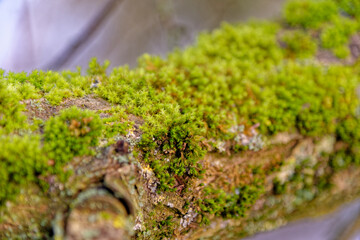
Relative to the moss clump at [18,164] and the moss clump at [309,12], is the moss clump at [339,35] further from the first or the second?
the moss clump at [18,164]

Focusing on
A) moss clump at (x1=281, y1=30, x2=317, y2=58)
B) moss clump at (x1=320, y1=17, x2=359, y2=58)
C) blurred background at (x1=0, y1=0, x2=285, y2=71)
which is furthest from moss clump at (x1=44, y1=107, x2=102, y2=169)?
moss clump at (x1=320, y1=17, x2=359, y2=58)

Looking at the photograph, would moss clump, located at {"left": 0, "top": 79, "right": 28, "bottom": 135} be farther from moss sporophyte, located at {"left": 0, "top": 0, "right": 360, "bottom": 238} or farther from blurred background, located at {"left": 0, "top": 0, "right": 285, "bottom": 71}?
blurred background, located at {"left": 0, "top": 0, "right": 285, "bottom": 71}

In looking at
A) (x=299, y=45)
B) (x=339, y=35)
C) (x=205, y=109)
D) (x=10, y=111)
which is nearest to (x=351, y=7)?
(x=339, y=35)

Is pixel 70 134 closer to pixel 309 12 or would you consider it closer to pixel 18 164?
pixel 18 164

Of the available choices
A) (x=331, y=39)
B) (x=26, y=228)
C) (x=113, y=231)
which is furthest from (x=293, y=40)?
(x=26, y=228)

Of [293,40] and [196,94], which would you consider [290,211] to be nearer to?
[196,94]

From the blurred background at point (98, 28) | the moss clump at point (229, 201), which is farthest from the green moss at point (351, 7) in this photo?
the moss clump at point (229, 201)

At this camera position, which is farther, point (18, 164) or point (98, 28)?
point (98, 28)
